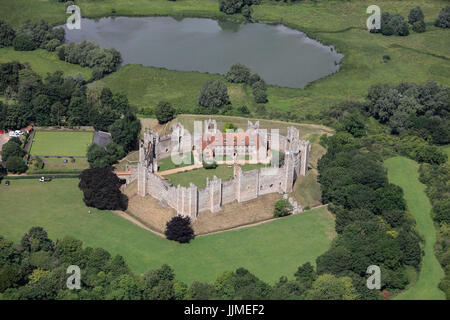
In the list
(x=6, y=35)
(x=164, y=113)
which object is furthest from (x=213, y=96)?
(x=6, y=35)

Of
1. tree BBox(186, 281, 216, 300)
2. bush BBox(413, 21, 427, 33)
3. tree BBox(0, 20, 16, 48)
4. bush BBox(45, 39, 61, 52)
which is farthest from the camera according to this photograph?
bush BBox(413, 21, 427, 33)

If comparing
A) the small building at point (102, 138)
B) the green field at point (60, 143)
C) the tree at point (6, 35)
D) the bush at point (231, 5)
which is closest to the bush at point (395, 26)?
the bush at point (231, 5)

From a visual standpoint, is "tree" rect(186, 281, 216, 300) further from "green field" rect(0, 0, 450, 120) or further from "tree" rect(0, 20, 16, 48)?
"tree" rect(0, 20, 16, 48)

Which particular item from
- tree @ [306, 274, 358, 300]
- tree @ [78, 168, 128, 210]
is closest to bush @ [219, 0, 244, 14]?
tree @ [78, 168, 128, 210]

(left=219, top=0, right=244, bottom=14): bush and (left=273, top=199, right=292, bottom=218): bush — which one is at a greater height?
(left=219, top=0, right=244, bottom=14): bush

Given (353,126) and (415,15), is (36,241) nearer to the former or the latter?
(353,126)

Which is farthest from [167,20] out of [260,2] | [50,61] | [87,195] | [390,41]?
[87,195]
